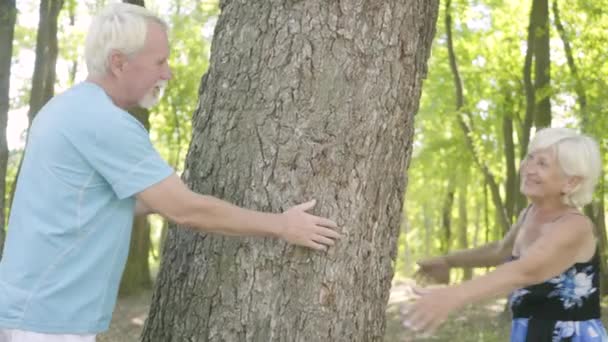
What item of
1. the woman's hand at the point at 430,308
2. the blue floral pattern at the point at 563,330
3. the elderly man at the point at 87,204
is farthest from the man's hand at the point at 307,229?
the blue floral pattern at the point at 563,330

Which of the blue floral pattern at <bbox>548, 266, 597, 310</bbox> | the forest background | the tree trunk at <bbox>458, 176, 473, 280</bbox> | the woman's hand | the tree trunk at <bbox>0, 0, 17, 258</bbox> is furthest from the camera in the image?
the tree trunk at <bbox>458, 176, 473, 280</bbox>

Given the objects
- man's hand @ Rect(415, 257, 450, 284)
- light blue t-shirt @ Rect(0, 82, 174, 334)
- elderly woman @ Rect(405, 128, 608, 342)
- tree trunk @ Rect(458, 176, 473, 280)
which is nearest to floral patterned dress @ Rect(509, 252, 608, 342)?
elderly woman @ Rect(405, 128, 608, 342)

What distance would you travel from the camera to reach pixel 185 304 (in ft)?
12.2

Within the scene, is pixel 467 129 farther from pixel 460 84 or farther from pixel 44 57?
pixel 44 57

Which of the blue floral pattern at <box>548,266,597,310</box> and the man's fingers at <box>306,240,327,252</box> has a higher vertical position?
the man's fingers at <box>306,240,327,252</box>

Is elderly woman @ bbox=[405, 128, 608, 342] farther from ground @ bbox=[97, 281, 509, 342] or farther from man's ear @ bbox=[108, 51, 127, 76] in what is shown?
ground @ bbox=[97, 281, 509, 342]

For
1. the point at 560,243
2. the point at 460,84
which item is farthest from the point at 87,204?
the point at 460,84

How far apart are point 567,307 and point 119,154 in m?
2.23

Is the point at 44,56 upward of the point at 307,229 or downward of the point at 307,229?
upward

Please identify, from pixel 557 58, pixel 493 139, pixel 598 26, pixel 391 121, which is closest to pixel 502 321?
pixel 598 26

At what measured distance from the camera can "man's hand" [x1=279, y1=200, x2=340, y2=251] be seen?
10.9 ft

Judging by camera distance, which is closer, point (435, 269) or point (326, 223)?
point (326, 223)

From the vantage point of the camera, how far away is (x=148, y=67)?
3.21 meters

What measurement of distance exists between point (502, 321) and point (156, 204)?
11.0 metres
